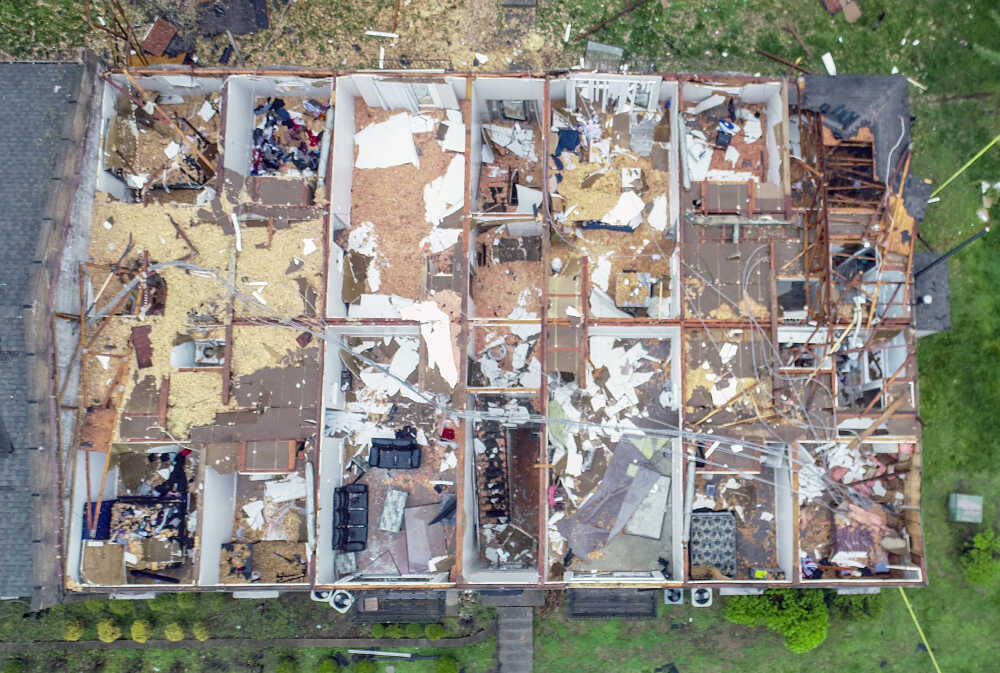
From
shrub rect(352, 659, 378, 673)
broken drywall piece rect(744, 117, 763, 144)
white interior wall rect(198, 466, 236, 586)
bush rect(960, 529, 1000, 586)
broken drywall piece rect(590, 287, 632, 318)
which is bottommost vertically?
shrub rect(352, 659, 378, 673)

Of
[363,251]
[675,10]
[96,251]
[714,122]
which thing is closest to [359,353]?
[363,251]

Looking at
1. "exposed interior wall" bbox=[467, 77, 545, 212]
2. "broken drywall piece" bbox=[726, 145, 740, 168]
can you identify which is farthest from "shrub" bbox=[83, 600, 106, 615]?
"broken drywall piece" bbox=[726, 145, 740, 168]

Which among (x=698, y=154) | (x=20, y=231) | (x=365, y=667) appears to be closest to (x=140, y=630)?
(x=365, y=667)

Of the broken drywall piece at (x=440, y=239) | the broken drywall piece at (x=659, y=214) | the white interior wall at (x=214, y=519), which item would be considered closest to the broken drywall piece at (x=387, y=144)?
the broken drywall piece at (x=440, y=239)

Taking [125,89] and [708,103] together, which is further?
[708,103]

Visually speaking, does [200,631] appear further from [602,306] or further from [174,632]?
[602,306]

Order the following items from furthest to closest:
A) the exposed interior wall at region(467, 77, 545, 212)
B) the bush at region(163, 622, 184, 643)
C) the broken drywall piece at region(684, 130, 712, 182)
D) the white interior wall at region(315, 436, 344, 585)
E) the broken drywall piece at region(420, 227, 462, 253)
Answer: the bush at region(163, 622, 184, 643) < the broken drywall piece at region(684, 130, 712, 182) < the broken drywall piece at region(420, 227, 462, 253) < the exposed interior wall at region(467, 77, 545, 212) < the white interior wall at region(315, 436, 344, 585)

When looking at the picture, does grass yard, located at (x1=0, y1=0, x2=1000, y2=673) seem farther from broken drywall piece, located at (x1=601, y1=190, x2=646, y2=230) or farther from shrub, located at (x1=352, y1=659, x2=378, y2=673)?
broken drywall piece, located at (x1=601, y1=190, x2=646, y2=230)
